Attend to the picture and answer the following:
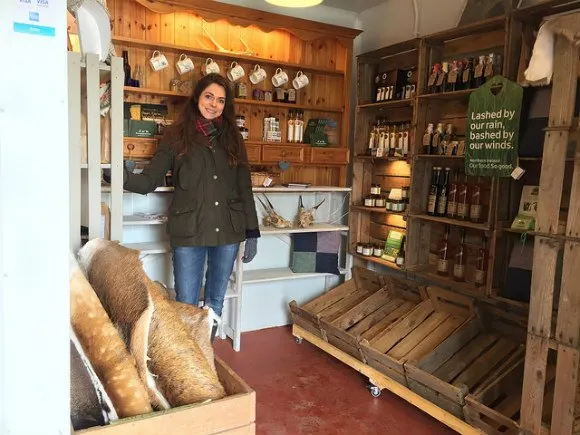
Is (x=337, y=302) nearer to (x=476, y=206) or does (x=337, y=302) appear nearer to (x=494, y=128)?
(x=476, y=206)

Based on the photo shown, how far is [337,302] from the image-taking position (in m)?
3.51

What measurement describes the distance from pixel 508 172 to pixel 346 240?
1.65 meters

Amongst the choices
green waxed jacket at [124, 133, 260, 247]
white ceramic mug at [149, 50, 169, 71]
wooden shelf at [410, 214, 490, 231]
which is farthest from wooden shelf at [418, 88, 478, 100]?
white ceramic mug at [149, 50, 169, 71]

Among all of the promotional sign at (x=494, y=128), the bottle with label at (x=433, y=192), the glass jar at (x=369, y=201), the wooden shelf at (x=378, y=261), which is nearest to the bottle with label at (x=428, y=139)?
the bottle with label at (x=433, y=192)

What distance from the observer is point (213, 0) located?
3.22 meters

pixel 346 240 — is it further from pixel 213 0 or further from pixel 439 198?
pixel 213 0

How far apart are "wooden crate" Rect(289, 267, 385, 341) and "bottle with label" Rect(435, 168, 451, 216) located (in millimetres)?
600

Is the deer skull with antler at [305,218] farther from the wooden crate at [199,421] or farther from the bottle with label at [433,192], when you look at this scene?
the wooden crate at [199,421]

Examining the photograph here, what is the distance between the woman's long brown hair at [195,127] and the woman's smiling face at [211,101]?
2 cm

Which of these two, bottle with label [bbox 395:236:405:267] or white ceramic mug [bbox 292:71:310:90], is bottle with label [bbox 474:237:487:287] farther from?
white ceramic mug [bbox 292:71:310:90]

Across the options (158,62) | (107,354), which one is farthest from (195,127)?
(107,354)

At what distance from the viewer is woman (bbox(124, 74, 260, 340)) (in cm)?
276

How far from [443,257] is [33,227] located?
8.77ft

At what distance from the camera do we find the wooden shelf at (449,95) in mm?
2867
